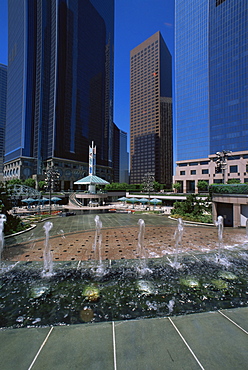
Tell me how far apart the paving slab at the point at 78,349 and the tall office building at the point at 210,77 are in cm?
8255

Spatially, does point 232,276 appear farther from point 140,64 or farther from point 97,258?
point 140,64

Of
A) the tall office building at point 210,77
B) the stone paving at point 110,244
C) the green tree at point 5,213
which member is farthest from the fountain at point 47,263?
the tall office building at point 210,77

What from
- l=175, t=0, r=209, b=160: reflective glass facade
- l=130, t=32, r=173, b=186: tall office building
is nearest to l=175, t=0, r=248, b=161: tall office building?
l=175, t=0, r=209, b=160: reflective glass facade

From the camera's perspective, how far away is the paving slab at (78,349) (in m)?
3.41

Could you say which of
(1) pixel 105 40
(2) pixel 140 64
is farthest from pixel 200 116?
(2) pixel 140 64

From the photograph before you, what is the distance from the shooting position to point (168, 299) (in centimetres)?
614

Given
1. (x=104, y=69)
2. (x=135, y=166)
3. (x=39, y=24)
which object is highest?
(x=39, y=24)

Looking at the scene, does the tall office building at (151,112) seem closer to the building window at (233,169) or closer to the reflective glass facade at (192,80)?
the reflective glass facade at (192,80)

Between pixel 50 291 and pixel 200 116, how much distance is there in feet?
306

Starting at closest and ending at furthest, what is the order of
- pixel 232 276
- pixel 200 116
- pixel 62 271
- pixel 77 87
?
pixel 232 276 → pixel 62 271 → pixel 200 116 → pixel 77 87

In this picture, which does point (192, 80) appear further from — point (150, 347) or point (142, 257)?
point (150, 347)

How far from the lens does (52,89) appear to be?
322ft

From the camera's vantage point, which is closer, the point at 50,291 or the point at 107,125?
the point at 50,291

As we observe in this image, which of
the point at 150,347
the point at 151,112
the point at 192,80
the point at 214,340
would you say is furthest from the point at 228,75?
the point at 150,347
